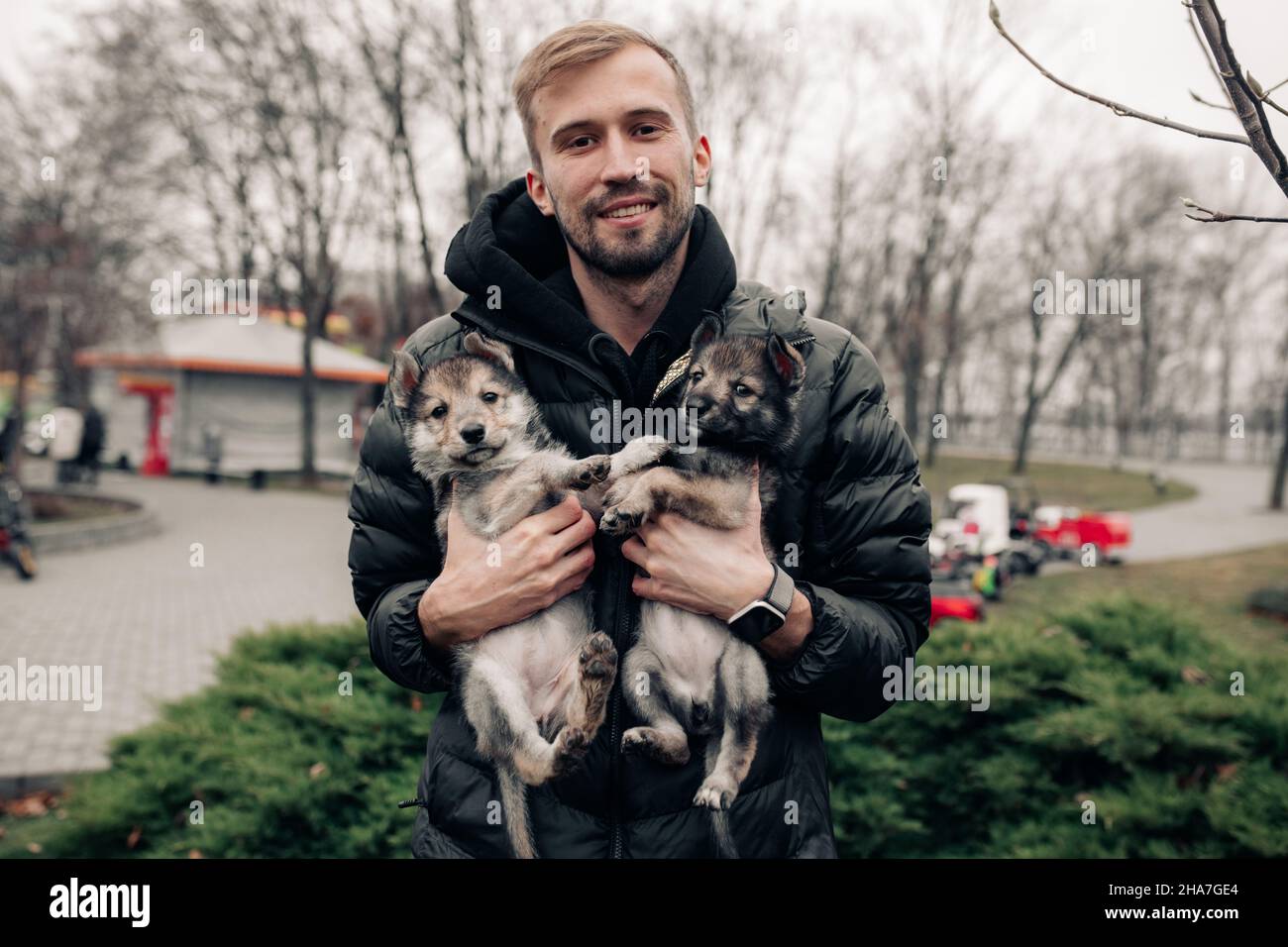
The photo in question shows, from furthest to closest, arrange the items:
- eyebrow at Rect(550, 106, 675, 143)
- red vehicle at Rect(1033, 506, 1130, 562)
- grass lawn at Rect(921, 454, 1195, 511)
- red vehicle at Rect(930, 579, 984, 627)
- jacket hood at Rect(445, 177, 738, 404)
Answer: grass lawn at Rect(921, 454, 1195, 511) < red vehicle at Rect(1033, 506, 1130, 562) < red vehicle at Rect(930, 579, 984, 627) < jacket hood at Rect(445, 177, 738, 404) < eyebrow at Rect(550, 106, 675, 143)

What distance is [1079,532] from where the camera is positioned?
64.0 feet

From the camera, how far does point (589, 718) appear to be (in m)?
2.63

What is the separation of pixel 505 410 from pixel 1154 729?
494 cm

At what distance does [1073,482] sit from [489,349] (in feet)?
144

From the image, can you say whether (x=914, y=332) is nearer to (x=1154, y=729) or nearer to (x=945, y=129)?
(x=945, y=129)

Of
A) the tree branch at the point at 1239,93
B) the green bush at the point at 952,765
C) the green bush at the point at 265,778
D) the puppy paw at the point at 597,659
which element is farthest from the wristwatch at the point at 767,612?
the green bush at the point at 265,778

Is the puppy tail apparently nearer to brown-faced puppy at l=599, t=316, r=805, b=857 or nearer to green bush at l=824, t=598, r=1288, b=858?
brown-faced puppy at l=599, t=316, r=805, b=857

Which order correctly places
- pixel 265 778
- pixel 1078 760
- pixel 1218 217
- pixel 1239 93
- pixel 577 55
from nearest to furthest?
pixel 1239 93 < pixel 1218 217 < pixel 577 55 < pixel 265 778 < pixel 1078 760

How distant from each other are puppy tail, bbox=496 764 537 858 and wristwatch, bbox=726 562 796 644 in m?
0.82

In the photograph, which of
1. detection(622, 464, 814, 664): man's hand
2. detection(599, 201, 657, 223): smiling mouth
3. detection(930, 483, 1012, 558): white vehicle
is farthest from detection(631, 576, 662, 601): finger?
detection(930, 483, 1012, 558): white vehicle

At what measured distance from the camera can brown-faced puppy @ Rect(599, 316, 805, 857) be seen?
2695 millimetres

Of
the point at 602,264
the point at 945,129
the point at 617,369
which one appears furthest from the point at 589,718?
the point at 945,129

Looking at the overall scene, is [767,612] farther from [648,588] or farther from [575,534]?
[575,534]

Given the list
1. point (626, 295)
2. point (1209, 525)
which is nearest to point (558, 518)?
point (626, 295)
